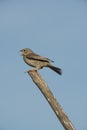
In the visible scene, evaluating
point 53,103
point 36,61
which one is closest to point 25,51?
point 36,61

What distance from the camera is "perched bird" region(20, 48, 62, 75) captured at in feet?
40.3

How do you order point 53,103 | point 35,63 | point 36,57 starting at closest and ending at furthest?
1. point 53,103
2. point 35,63
3. point 36,57

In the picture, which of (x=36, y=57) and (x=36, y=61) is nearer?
(x=36, y=61)

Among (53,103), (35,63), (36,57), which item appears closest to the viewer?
(53,103)

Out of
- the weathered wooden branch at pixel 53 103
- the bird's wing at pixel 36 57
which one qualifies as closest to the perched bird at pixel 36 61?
the bird's wing at pixel 36 57

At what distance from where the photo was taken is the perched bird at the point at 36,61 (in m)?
12.3

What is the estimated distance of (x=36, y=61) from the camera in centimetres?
1344

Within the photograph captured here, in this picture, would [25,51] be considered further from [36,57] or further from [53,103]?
[53,103]

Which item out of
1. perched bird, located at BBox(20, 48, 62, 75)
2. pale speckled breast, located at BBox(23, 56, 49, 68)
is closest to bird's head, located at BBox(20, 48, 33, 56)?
perched bird, located at BBox(20, 48, 62, 75)

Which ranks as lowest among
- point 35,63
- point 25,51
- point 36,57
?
point 35,63

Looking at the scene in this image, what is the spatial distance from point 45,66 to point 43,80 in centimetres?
317

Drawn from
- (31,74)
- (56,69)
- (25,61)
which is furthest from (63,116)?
(25,61)

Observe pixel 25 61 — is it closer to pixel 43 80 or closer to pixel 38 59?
pixel 38 59

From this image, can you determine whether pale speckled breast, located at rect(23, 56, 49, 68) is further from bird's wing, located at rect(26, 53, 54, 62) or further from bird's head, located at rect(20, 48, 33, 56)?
bird's head, located at rect(20, 48, 33, 56)
